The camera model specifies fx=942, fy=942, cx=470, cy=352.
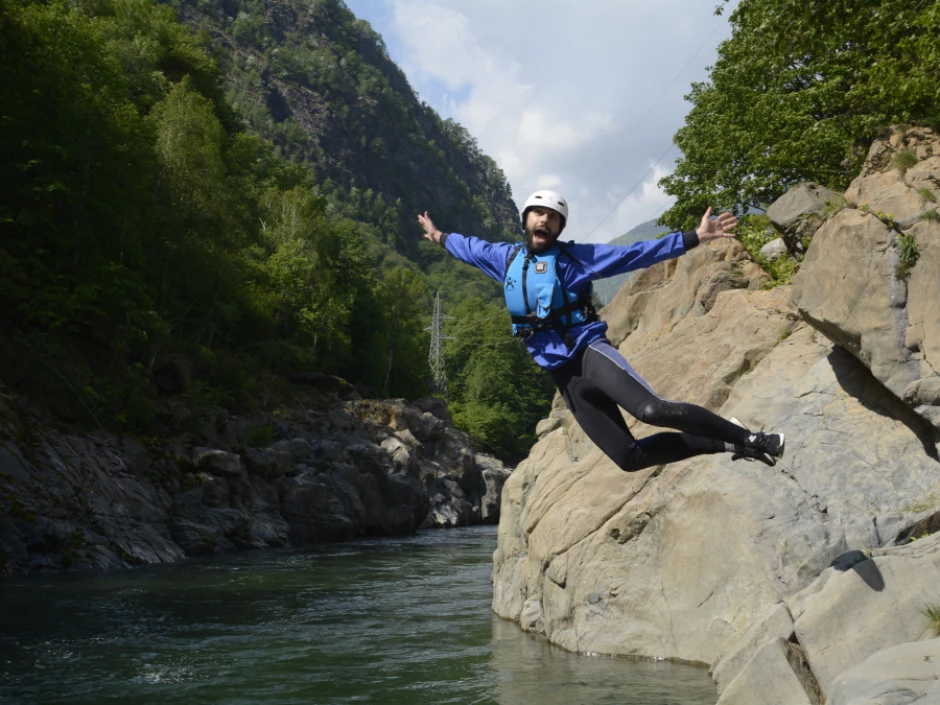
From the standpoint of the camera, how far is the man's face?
23.4 feet

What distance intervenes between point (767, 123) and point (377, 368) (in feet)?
145

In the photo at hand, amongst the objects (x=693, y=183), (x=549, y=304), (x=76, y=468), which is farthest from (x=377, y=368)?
(x=549, y=304)

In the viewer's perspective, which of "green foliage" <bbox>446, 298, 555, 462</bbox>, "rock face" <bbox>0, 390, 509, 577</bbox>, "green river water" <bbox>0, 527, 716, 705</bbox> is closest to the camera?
"green river water" <bbox>0, 527, 716, 705</bbox>

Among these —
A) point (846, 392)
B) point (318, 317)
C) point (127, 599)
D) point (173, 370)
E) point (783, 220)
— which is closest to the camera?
point (846, 392)

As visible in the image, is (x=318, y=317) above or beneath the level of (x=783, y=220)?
above

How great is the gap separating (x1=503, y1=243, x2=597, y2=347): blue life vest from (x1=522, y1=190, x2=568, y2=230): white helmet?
0.27 m

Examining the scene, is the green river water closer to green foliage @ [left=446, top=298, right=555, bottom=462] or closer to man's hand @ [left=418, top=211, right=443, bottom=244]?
man's hand @ [left=418, top=211, right=443, bottom=244]

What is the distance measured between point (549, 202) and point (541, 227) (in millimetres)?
198

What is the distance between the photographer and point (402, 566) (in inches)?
890

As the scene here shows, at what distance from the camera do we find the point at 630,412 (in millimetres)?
6777

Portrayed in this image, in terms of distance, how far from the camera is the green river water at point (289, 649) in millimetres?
8406

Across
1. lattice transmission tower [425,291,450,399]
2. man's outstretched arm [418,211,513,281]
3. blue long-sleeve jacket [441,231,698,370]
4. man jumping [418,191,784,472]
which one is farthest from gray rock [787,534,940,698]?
lattice transmission tower [425,291,450,399]

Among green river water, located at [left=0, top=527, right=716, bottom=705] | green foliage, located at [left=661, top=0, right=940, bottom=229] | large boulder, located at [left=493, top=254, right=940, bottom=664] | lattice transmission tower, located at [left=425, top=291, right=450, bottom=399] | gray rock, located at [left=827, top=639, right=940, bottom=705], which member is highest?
lattice transmission tower, located at [left=425, top=291, right=450, bottom=399]

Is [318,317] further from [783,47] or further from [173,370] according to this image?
[783,47]
